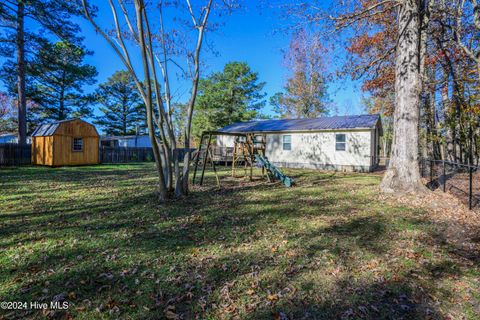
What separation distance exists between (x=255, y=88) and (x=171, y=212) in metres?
24.3

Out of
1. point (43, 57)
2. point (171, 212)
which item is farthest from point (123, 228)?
point (43, 57)

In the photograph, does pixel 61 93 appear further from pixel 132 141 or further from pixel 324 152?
pixel 324 152

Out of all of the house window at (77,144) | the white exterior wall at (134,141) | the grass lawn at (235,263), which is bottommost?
the grass lawn at (235,263)

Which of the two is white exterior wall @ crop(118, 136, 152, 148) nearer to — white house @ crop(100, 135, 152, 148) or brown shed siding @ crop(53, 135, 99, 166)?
white house @ crop(100, 135, 152, 148)

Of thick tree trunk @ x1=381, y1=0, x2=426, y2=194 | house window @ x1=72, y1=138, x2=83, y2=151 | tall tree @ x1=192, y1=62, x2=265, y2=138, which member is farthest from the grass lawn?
tall tree @ x1=192, y1=62, x2=265, y2=138

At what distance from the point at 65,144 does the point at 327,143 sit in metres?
17.2

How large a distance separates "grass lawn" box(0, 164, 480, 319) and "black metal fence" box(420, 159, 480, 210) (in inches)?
63.0

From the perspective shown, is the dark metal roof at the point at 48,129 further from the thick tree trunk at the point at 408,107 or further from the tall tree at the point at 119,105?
the thick tree trunk at the point at 408,107

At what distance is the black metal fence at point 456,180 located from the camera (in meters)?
6.05

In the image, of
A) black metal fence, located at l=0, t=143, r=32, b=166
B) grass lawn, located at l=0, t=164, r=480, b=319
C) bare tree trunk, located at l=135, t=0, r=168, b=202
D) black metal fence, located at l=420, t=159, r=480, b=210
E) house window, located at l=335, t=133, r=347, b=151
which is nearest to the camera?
→ grass lawn, located at l=0, t=164, r=480, b=319

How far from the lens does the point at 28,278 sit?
9.55 ft

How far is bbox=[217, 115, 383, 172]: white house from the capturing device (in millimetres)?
14328

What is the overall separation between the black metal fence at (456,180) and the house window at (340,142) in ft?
15.4

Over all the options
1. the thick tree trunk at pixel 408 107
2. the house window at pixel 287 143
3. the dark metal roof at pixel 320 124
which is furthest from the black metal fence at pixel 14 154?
the thick tree trunk at pixel 408 107
